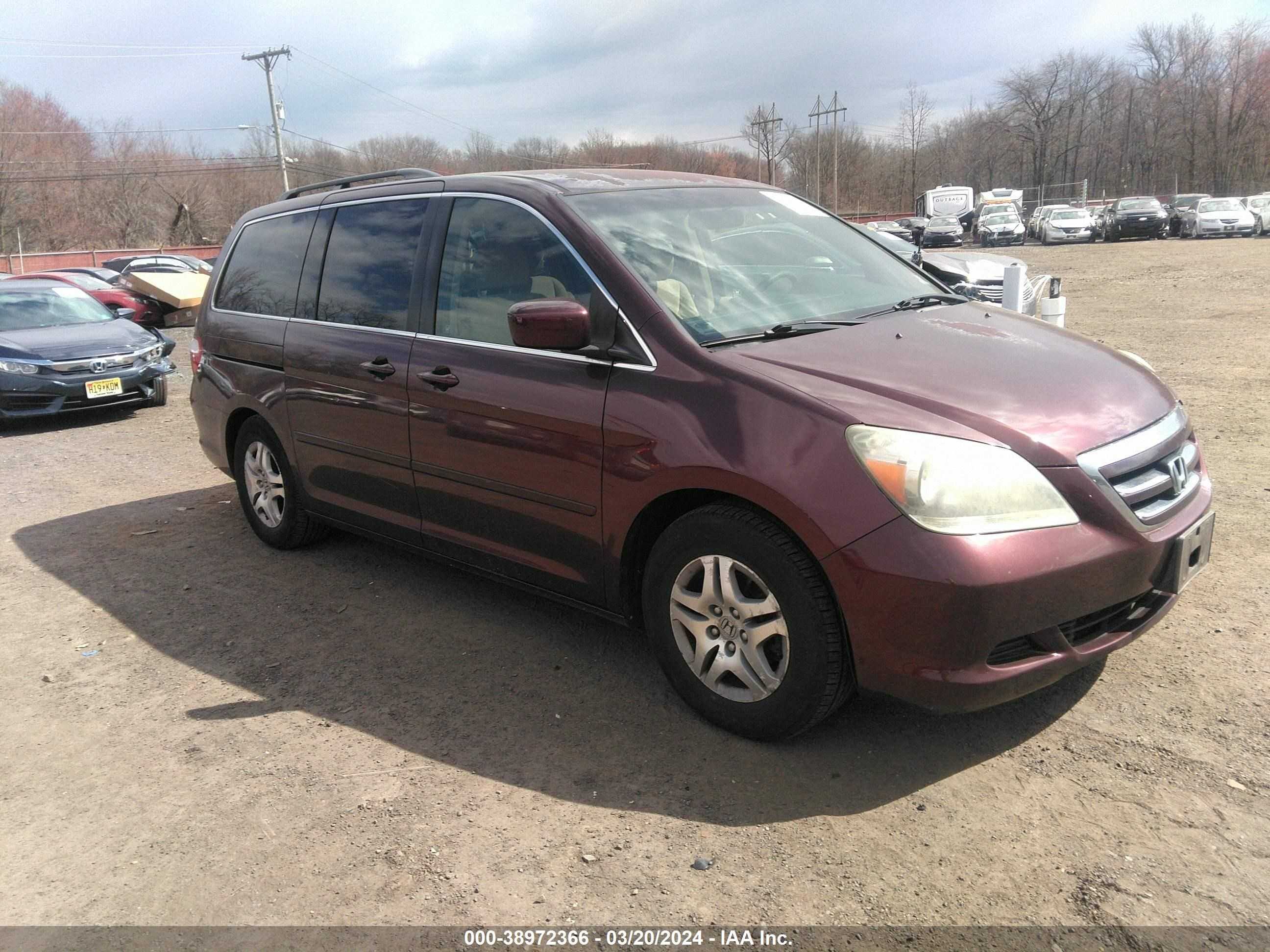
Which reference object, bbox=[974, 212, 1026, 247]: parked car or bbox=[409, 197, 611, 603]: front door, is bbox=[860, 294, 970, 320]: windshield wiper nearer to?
bbox=[409, 197, 611, 603]: front door

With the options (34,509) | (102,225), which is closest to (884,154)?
(102,225)

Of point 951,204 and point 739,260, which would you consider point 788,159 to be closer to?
point 951,204

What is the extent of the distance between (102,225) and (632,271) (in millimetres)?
80811

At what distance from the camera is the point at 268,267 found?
207 inches

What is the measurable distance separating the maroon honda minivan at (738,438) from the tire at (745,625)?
0.01 metres

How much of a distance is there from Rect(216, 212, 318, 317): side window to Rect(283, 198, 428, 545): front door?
0.14 m

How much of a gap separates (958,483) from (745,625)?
0.82m

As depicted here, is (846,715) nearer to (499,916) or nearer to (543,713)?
(543,713)

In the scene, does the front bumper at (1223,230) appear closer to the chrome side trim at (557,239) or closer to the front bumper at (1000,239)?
the front bumper at (1000,239)

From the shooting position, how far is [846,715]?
11.1 feet

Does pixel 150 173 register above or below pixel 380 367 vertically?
above

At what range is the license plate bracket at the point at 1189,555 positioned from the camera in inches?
117

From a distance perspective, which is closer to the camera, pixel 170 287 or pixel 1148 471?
pixel 1148 471

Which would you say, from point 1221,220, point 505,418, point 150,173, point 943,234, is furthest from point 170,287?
point 150,173
